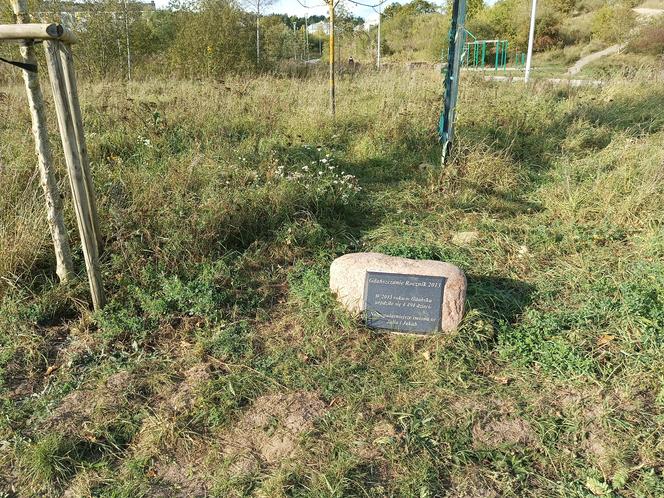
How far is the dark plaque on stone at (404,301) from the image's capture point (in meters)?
3.46

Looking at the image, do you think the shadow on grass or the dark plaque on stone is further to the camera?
the shadow on grass

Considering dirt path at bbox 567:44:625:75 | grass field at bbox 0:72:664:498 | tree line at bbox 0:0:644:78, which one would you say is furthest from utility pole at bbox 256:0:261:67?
dirt path at bbox 567:44:625:75

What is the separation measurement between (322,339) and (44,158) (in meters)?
2.33

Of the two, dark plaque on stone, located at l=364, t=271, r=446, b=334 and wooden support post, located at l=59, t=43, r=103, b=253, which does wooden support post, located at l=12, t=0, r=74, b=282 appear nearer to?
wooden support post, located at l=59, t=43, r=103, b=253

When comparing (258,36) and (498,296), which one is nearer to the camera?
(498,296)

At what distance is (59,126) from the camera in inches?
132

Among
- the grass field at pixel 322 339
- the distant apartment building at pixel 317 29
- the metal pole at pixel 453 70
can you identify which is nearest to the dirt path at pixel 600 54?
the distant apartment building at pixel 317 29

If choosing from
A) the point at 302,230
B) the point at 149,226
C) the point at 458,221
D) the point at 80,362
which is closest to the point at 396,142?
the point at 458,221

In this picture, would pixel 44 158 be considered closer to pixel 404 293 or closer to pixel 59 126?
pixel 59 126

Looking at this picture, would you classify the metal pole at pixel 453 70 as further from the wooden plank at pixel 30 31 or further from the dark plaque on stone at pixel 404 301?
the wooden plank at pixel 30 31

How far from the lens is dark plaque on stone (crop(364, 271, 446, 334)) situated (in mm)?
3455

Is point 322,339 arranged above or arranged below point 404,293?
below

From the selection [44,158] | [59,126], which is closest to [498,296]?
[59,126]

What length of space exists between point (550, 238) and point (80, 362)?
398cm
